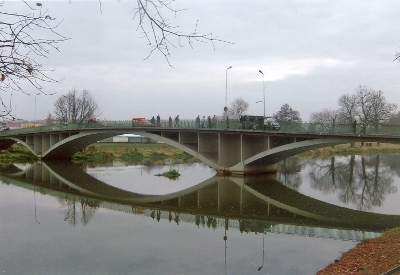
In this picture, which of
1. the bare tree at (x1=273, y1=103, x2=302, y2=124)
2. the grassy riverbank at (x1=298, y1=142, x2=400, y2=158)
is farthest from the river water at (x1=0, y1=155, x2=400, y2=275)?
the bare tree at (x1=273, y1=103, x2=302, y2=124)

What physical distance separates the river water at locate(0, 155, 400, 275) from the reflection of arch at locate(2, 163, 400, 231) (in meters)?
0.06

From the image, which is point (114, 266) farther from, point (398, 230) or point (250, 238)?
point (398, 230)

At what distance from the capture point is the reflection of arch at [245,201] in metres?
17.6

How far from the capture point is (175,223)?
1670 cm

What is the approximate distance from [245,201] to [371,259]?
11976 mm

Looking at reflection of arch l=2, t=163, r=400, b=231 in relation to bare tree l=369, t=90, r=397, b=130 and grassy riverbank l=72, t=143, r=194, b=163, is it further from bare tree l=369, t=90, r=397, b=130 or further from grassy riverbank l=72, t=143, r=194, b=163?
bare tree l=369, t=90, r=397, b=130

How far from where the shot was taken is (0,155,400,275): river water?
11.4 m

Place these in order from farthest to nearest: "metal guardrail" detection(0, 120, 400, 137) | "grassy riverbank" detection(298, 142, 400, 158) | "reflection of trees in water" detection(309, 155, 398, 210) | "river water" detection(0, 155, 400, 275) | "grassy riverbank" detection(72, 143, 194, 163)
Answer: "grassy riverbank" detection(298, 142, 400, 158)
"grassy riverbank" detection(72, 143, 194, 163)
"metal guardrail" detection(0, 120, 400, 137)
"reflection of trees in water" detection(309, 155, 398, 210)
"river water" detection(0, 155, 400, 275)

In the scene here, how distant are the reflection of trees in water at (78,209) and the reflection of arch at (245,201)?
1.64 meters

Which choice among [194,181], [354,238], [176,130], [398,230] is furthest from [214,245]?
[176,130]

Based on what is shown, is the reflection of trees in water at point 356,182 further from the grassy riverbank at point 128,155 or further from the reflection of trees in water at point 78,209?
the grassy riverbank at point 128,155

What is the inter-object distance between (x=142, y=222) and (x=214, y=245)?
4.49 metres

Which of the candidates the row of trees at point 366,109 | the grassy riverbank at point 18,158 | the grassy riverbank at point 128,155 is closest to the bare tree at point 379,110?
the row of trees at point 366,109

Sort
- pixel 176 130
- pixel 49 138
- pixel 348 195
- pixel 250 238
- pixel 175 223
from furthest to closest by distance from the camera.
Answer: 1. pixel 49 138
2. pixel 176 130
3. pixel 348 195
4. pixel 175 223
5. pixel 250 238
